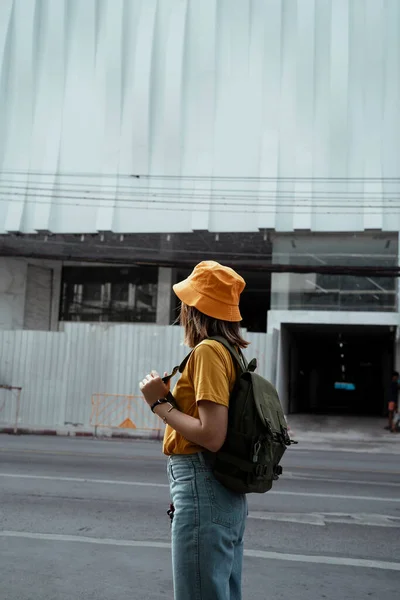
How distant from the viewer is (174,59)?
85.1 feet

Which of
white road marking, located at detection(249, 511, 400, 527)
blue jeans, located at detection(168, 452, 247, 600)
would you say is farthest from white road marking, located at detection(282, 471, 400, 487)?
blue jeans, located at detection(168, 452, 247, 600)

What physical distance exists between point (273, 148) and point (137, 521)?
19918mm

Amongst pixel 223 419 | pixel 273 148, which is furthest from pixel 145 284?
pixel 223 419

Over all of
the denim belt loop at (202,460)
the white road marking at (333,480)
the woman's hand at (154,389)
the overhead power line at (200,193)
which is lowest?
the white road marking at (333,480)

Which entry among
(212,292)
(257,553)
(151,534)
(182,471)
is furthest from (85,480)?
(212,292)

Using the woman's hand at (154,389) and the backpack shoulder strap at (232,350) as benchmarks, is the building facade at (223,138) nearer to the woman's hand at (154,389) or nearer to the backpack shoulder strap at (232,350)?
the backpack shoulder strap at (232,350)

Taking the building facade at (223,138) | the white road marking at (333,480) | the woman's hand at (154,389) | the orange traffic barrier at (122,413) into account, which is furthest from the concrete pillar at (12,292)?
the woman's hand at (154,389)

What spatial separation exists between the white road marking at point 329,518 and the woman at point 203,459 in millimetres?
4650

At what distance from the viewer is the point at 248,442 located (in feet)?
8.16

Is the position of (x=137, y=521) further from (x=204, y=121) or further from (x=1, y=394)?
(x=204, y=121)

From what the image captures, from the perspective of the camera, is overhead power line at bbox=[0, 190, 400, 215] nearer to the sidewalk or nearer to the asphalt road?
the sidewalk

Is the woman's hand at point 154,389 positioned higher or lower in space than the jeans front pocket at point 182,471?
higher

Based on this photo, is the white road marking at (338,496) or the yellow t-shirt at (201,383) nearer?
the yellow t-shirt at (201,383)

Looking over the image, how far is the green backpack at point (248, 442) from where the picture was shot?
2490 mm
